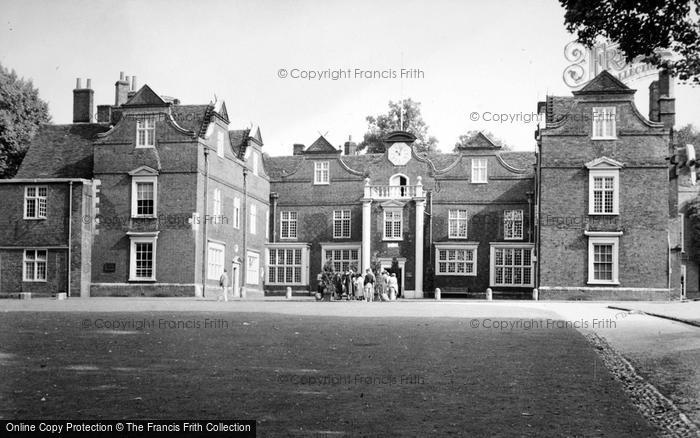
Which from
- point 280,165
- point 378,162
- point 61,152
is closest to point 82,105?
point 61,152

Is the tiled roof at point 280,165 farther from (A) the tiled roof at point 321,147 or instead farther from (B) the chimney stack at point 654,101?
(B) the chimney stack at point 654,101

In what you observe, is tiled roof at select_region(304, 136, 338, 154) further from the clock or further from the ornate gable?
the ornate gable

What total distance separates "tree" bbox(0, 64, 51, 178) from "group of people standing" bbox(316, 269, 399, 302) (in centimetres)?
2387

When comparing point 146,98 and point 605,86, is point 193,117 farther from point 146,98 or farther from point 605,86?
point 605,86

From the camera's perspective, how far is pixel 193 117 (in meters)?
45.8

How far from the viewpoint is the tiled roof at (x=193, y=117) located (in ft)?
147

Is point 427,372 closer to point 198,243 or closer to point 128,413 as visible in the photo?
point 128,413

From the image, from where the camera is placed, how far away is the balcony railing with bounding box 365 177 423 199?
52.1m

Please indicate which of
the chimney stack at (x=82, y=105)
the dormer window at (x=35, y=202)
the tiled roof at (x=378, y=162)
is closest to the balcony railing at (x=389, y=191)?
the tiled roof at (x=378, y=162)

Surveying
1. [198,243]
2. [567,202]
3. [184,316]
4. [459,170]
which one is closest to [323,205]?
[459,170]

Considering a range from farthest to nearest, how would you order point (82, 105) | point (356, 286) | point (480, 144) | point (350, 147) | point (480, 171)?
point (350, 147) < point (480, 144) < point (480, 171) < point (82, 105) < point (356, 286)

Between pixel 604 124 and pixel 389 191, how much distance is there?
14.5 metres

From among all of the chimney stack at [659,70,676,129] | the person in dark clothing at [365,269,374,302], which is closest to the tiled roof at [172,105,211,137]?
the person in dark clothing at [365,269,374,302]

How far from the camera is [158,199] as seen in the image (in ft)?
144
